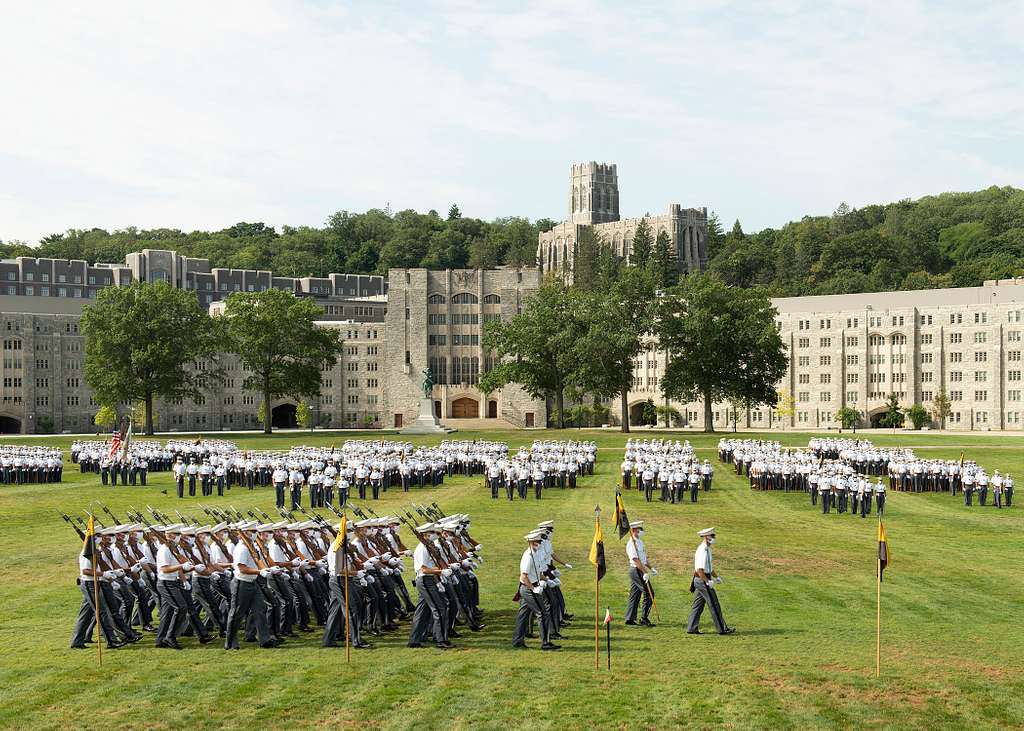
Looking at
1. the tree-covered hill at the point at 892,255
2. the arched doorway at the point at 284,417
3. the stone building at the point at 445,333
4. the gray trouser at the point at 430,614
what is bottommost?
the arched doorway at the point at 284,417

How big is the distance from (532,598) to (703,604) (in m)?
3.00

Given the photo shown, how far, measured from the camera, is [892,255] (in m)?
166

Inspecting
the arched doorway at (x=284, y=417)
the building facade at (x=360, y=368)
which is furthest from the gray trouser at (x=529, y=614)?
the arched doorway at (x=284, y=417)

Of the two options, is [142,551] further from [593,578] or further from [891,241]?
[891,241]

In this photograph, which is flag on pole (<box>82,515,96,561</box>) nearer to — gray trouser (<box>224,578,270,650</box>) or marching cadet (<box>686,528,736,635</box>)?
gray trouser (<box>224,578,270,650</box>)

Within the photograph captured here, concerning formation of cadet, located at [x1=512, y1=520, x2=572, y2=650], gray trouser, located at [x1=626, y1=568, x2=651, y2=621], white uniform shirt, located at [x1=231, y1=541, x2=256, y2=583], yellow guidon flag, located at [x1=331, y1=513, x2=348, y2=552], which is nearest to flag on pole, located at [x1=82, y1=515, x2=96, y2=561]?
white uniform shirt, located at [x1=231, y1=541, x2=256, y2=583]

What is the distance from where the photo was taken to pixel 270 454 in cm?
5472

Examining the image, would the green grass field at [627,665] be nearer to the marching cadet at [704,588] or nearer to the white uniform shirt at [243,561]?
the marching cadet at [704,588]

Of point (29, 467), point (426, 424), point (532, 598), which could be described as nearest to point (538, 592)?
→ point (532, 598)

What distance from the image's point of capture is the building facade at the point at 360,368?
11625cm

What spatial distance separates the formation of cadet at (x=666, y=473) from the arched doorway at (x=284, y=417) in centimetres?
8691

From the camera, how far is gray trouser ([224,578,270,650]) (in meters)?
19.2

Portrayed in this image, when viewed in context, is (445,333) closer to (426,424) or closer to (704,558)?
(426,424)

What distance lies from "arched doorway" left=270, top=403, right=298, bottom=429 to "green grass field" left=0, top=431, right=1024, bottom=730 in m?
105
